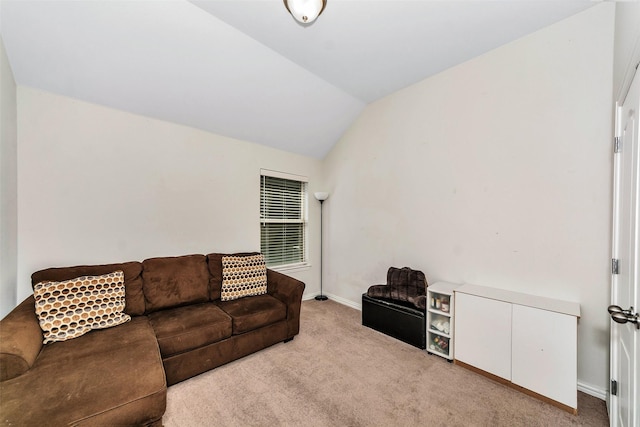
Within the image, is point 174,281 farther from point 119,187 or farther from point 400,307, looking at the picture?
point 400,307

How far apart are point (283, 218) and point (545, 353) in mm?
3221

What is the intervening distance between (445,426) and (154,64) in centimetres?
361

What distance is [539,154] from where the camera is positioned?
82.4 inches

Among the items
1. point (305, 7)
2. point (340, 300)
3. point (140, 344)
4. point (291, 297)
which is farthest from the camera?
point (340, 300)

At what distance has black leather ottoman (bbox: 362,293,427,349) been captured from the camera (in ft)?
8.14

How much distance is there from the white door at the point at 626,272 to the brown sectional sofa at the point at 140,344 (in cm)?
223

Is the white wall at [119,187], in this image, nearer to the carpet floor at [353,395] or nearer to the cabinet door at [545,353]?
the carpet floor at [353,395]

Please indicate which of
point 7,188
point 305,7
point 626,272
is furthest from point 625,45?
point 7,188

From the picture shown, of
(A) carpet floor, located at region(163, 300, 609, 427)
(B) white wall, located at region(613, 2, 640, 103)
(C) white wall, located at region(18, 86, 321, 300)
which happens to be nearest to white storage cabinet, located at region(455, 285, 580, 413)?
(A) carpet floor, located at region(163, 300, 609, 427)

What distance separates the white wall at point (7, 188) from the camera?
68.0 inches

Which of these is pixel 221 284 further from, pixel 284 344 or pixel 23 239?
pixel 23 239

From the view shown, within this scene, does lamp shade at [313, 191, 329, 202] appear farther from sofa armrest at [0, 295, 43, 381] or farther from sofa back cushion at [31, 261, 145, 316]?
sofa armrest at [0, 295, 43, 381]

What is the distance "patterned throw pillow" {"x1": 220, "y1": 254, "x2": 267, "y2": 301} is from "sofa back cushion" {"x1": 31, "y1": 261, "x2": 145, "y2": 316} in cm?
75

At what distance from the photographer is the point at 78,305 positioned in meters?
1.83
